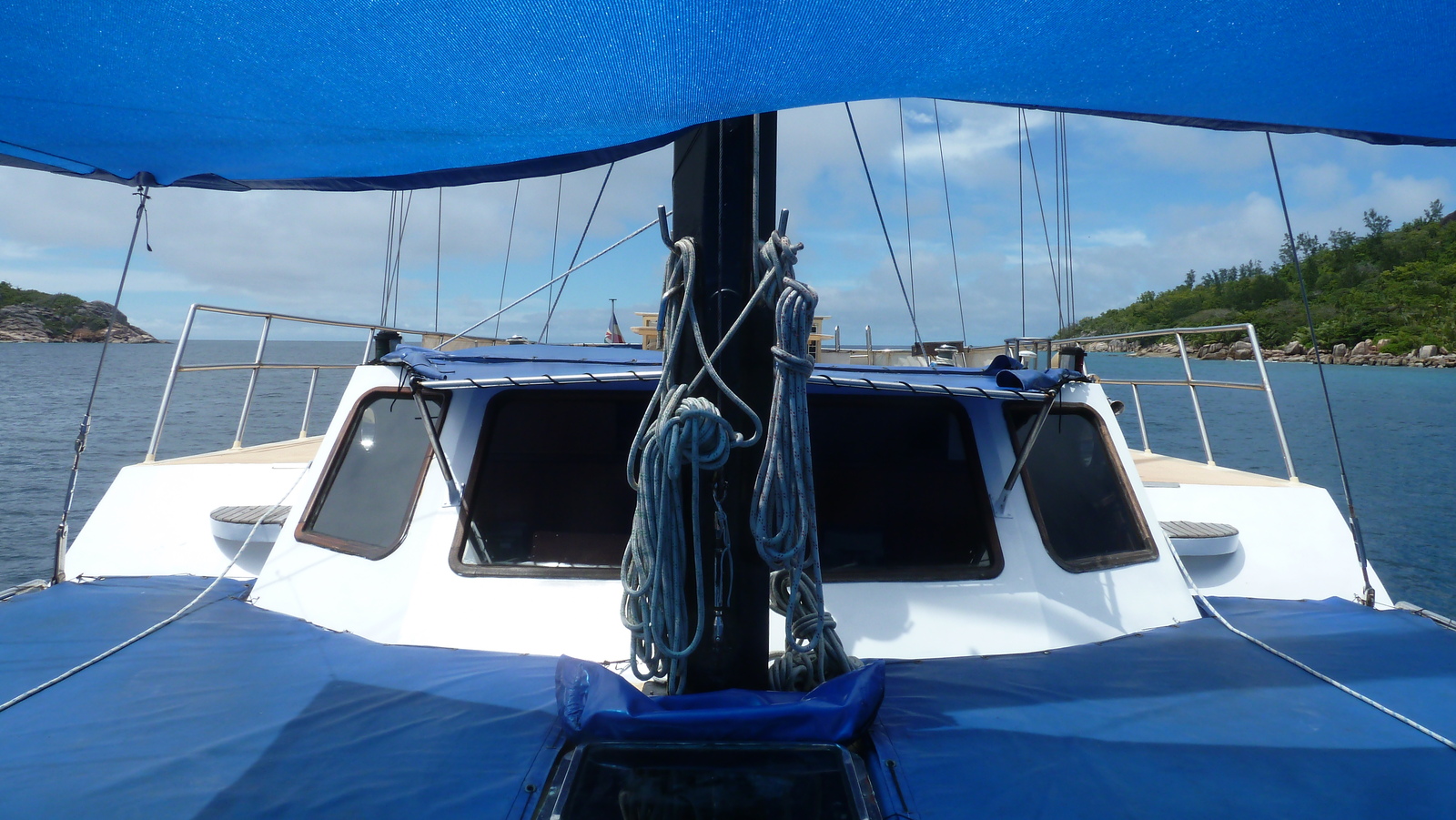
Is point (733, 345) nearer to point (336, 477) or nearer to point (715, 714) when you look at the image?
point (715, 714)

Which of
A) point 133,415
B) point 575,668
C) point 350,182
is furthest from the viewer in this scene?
point 133,415

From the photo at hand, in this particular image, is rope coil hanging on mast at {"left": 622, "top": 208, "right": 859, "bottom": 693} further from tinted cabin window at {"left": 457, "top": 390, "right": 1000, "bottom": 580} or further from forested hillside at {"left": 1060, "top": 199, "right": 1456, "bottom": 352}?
forested hillside at {"left": 1060, "top": 199, "right": 1456, "bottom": 352}

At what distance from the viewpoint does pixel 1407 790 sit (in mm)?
1583

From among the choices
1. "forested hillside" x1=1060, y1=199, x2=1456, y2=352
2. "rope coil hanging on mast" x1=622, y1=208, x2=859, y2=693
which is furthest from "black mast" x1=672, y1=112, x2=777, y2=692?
"forested hillside" x1=1060, y1=199, x2=1456, y2=352

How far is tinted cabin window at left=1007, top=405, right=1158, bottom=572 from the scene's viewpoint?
3.04 m

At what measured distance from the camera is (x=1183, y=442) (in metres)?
15.7

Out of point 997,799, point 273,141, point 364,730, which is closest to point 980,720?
point 997,799

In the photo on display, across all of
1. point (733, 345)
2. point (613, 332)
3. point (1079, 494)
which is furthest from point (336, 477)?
point (613, 332)

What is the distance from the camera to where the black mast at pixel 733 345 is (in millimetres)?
1975

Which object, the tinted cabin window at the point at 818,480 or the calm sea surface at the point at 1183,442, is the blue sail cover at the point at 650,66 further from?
the calm sea surface at the point at 1183,442

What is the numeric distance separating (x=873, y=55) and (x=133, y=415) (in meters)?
23.5

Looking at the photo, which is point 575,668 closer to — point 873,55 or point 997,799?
point 997,799

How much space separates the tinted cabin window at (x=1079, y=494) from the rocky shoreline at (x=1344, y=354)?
142ft

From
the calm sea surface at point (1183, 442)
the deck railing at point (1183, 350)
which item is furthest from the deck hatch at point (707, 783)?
the calm sea surface at point (1183, 442)
